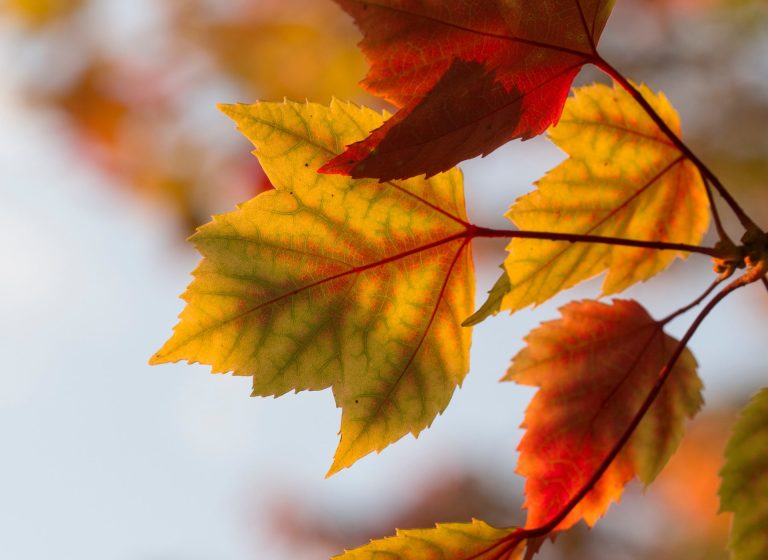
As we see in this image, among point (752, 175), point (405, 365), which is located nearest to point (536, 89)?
point (405, 365)

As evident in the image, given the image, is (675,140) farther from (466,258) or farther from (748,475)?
(748,475)

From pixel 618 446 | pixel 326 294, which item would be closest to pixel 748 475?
pixel 618 446

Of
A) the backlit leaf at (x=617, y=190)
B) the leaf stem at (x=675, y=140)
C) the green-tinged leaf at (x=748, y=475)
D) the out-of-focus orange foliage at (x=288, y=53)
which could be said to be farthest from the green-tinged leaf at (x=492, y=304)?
the out-of-focus orange foliage at (x=288, y=53)

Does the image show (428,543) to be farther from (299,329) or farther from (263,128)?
(263,128)

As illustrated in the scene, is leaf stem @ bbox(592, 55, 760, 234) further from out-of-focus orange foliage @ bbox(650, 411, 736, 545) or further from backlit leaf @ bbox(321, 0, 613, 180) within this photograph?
out-of-focus orange foliage @ bbox(650, 411, 736, 545)

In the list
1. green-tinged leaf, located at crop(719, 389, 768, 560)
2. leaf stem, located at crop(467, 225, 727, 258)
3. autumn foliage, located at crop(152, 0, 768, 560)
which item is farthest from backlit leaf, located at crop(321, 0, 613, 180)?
green-tinged leaf, located at crop(719, 389, 768, 560)
